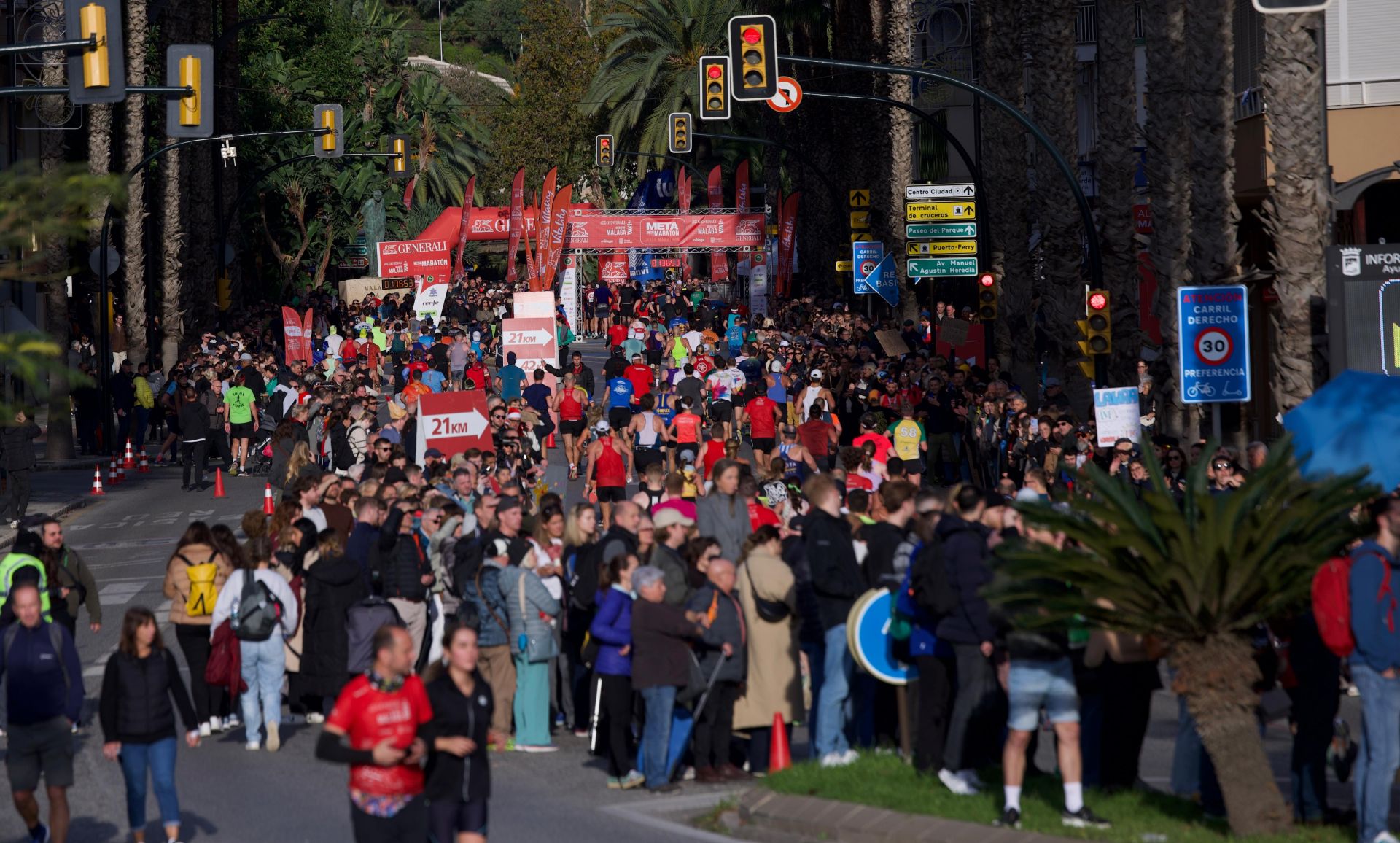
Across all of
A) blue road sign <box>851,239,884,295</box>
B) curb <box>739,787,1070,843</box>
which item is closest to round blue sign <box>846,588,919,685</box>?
curb <box>739,787,1070,843</box>

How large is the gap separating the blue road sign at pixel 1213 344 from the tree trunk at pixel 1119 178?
10440 millimetres

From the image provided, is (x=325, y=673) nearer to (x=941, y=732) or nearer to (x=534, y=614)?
(x=534, y=614)

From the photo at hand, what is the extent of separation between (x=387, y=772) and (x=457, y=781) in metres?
0.44

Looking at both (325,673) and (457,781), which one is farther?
(325,673)

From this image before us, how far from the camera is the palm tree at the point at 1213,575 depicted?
31.1ft

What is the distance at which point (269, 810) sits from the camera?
11711mm

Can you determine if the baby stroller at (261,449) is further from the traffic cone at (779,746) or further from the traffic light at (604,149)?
the traffic light at (604,149)

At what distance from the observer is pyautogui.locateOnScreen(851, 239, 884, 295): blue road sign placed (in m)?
42.9

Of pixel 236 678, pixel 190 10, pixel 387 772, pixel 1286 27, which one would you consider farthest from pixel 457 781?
pixel 190 10

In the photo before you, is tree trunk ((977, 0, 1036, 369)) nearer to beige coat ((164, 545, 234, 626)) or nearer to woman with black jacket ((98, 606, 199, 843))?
beige coat ((164, 545, 234, 626))

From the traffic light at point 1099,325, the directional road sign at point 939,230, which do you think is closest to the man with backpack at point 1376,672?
the traffic light at point 1099,325

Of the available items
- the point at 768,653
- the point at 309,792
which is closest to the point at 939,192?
the point at 768,653

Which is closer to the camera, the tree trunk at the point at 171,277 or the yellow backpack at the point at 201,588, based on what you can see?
the yellow backpack at the point at 201,588

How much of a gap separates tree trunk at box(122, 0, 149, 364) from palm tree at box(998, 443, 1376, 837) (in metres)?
35.6
